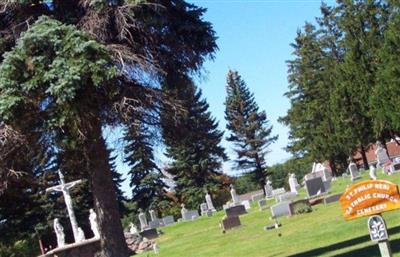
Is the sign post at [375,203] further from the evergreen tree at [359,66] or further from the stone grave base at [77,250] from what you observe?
the evergreen tree at [359,66]

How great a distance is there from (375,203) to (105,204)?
20.3 ft

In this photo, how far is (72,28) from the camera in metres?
11.0

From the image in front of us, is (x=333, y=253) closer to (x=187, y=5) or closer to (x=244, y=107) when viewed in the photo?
(x=187, y=5)

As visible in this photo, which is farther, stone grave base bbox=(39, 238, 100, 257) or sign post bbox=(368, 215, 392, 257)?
stone grave base bbox=(39, 238, 100, 257)

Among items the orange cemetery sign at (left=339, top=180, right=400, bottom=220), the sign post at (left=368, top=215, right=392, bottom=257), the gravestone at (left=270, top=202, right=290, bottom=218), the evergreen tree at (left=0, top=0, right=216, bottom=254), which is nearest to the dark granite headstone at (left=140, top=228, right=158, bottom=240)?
the gravestone at (left=270, top=202, right=290, bottom=218)

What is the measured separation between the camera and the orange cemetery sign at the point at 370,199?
7.21 meters

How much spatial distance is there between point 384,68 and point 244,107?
3486 cm

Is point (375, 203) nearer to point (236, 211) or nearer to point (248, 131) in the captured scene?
point (236, 211)

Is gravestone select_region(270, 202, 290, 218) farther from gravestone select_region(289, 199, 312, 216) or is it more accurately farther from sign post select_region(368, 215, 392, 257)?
sign post select_region(368, 215, 392, 257)

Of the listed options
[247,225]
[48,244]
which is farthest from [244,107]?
[247,225]

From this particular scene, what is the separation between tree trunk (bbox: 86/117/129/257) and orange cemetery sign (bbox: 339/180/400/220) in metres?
5.71

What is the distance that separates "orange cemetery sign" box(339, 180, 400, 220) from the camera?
284 inches

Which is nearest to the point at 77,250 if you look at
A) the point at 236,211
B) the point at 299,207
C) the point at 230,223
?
the point at 230,223

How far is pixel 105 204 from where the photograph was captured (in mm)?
12086
